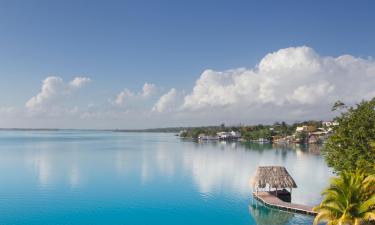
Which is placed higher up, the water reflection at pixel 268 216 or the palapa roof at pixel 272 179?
the palapa roof at pixel 272 179

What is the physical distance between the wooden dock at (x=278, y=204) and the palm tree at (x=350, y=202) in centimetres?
1567

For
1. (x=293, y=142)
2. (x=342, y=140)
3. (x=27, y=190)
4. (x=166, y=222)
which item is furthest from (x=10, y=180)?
(x=293, y=142)

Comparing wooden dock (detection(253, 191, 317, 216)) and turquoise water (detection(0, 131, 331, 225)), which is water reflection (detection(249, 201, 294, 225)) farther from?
wooden dock (detection(253, 191, 317, 216))

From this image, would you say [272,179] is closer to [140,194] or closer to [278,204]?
[278,204]

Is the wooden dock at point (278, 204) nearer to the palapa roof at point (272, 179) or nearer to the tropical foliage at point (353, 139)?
the palapa roof at point (272, 179)

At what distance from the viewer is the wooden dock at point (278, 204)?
3058 centimetres

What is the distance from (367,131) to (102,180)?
3506cm

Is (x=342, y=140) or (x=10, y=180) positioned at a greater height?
(x=342, y=140)

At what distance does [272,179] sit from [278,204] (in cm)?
326

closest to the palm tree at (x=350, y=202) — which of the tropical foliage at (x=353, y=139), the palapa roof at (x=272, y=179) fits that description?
the tropical foliage at (x=353, y=139)

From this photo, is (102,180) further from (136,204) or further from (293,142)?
(293,142)

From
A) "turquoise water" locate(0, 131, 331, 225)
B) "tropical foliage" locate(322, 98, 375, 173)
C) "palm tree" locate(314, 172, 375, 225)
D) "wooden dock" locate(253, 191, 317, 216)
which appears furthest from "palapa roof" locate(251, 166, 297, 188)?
"palm tree" locate(314, 172, 375, 225)

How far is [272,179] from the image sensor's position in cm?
3528

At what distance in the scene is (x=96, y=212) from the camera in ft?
111
